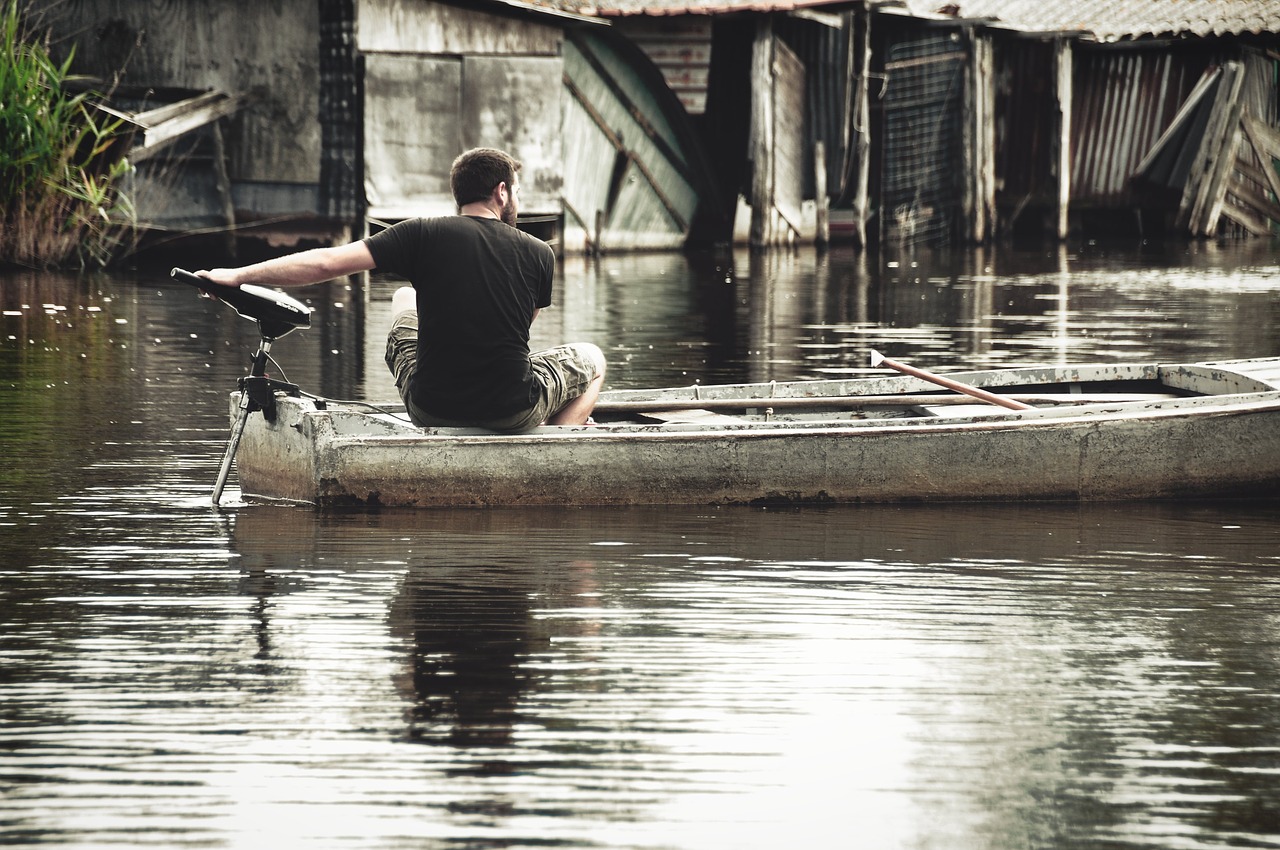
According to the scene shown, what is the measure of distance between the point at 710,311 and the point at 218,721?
35.5ft

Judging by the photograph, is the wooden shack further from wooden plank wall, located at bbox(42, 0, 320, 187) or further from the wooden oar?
the wooden oar

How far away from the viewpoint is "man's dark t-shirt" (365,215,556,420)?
6.43 m

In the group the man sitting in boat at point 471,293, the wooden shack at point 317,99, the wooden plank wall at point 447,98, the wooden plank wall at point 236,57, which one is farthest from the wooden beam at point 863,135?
the man sitting in boat at point 471,293

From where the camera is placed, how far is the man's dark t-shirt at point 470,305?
6.43 m

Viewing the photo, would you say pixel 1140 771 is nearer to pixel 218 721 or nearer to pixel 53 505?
pixel 218 721

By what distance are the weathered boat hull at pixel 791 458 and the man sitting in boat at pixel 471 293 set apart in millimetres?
104

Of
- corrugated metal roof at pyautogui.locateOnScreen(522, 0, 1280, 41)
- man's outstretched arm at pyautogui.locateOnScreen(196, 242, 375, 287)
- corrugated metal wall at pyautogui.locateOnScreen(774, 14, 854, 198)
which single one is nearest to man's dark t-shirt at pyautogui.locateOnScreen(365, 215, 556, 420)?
man's outstretched arm at pyautogui.locateOnScreen(196, 242, 375, 287)

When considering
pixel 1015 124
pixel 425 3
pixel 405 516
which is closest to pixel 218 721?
pixel 405 516

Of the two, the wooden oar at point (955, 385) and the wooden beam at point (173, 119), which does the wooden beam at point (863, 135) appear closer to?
the wooden beam at point (173, 119)

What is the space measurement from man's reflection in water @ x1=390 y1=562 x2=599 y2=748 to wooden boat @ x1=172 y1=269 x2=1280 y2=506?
3.00 ft

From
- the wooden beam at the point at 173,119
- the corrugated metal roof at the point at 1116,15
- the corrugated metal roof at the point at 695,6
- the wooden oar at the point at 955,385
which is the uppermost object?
the corrugated metal roof at the point at 1116,15

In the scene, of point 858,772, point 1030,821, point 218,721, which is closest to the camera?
point 1030,821

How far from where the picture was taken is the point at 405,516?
6617 millimetres

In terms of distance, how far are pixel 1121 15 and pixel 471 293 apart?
20269 millimetres
